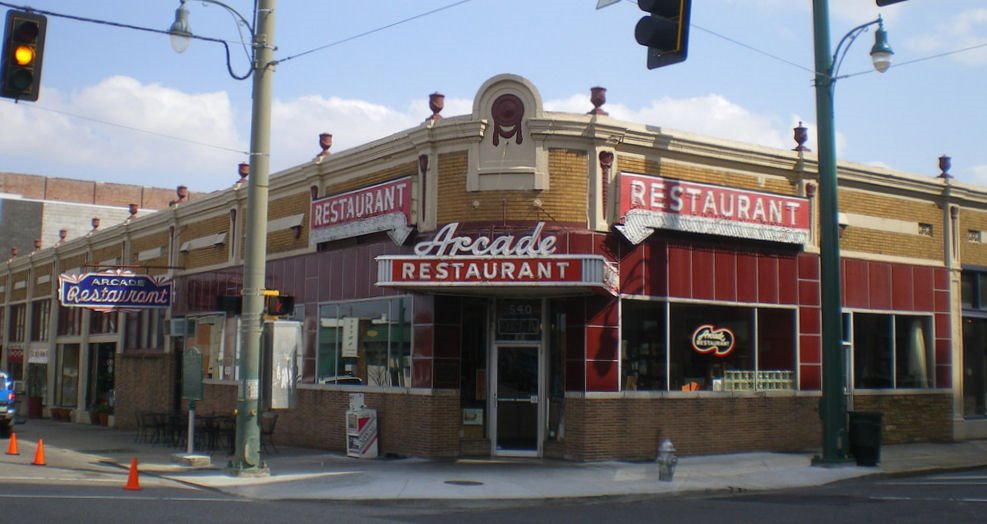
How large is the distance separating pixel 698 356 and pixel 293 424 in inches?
383

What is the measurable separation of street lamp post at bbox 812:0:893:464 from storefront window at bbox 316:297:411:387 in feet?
26.6

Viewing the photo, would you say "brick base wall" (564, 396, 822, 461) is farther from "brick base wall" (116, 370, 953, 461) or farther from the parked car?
the parked car

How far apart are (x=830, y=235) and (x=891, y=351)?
627 centimetres

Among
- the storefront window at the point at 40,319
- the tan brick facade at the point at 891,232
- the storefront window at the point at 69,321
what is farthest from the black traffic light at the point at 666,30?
the storefront window at the point at 40,319

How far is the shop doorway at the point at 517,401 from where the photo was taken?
19.6m

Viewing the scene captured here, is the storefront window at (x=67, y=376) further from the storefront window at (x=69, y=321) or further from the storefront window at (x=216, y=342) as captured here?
the storefront window at (x=216, y=342)

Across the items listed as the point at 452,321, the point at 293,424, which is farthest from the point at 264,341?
the point at 293,424

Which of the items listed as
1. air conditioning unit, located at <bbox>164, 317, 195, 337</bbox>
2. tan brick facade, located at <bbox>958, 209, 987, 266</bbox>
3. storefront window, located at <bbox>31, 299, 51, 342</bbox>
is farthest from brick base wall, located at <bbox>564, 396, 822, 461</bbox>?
storefront window, located at <bbox>31, 299, 51, 342</bbox>

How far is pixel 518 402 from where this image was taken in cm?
1967

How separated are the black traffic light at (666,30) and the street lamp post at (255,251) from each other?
8490 mm

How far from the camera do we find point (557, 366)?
19.5 meters

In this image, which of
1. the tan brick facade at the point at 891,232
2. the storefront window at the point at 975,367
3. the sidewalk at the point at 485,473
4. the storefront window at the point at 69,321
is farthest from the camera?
the storefront window at the point at 69,321

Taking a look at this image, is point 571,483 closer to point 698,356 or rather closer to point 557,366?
point 557,366

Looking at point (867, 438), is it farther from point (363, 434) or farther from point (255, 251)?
point (255, 251)
